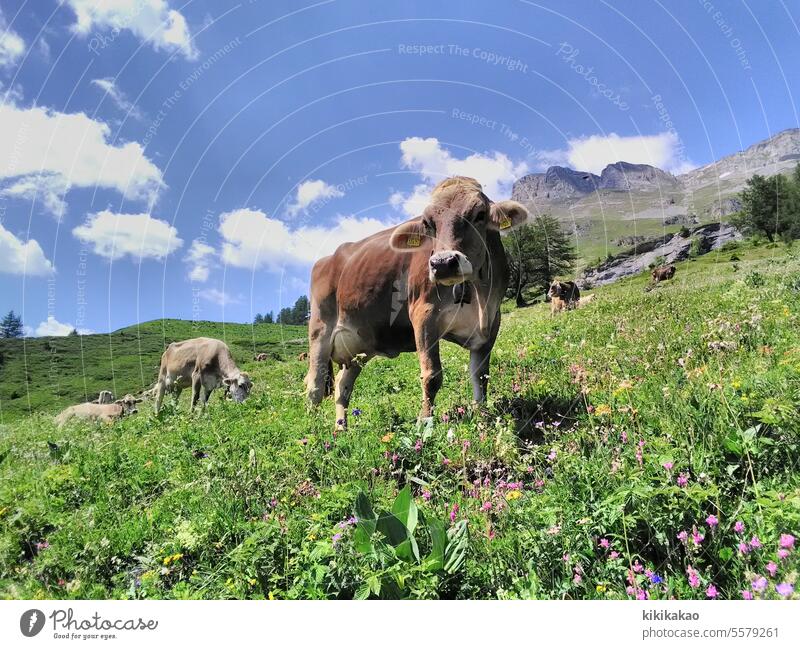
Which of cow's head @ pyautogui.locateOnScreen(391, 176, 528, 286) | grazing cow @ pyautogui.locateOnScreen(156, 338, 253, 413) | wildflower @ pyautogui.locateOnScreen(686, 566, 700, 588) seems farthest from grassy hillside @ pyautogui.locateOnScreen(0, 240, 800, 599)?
grazing cow @ pyautogui.locateOnScreen(156, 338, 253, 413)

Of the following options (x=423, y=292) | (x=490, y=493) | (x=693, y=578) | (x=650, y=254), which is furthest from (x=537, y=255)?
(x=693, y=578)

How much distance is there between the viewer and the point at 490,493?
11.1 feet

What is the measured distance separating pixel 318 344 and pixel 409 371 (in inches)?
127

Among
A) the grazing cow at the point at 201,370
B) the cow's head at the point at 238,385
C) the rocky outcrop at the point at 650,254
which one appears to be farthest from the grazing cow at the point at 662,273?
the grazing cow at the point at 201,370

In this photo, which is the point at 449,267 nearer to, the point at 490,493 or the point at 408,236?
the point at 408,236

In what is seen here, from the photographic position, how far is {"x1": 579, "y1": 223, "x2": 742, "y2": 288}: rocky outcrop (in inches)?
253

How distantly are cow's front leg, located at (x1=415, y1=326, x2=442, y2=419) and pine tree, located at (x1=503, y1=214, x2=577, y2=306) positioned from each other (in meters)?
1.73

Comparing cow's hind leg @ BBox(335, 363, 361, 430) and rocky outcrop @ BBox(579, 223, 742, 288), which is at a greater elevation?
rocky outcrop @ BBox(579, 223, 742, 288)

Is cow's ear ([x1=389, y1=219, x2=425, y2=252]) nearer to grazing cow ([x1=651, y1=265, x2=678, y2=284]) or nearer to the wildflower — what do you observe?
the wildflower

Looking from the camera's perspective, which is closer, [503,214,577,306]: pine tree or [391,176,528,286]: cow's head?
[391,176,528,286]: cow's head

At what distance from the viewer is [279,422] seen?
22.1ft

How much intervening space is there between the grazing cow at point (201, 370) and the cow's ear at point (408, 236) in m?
13.9
